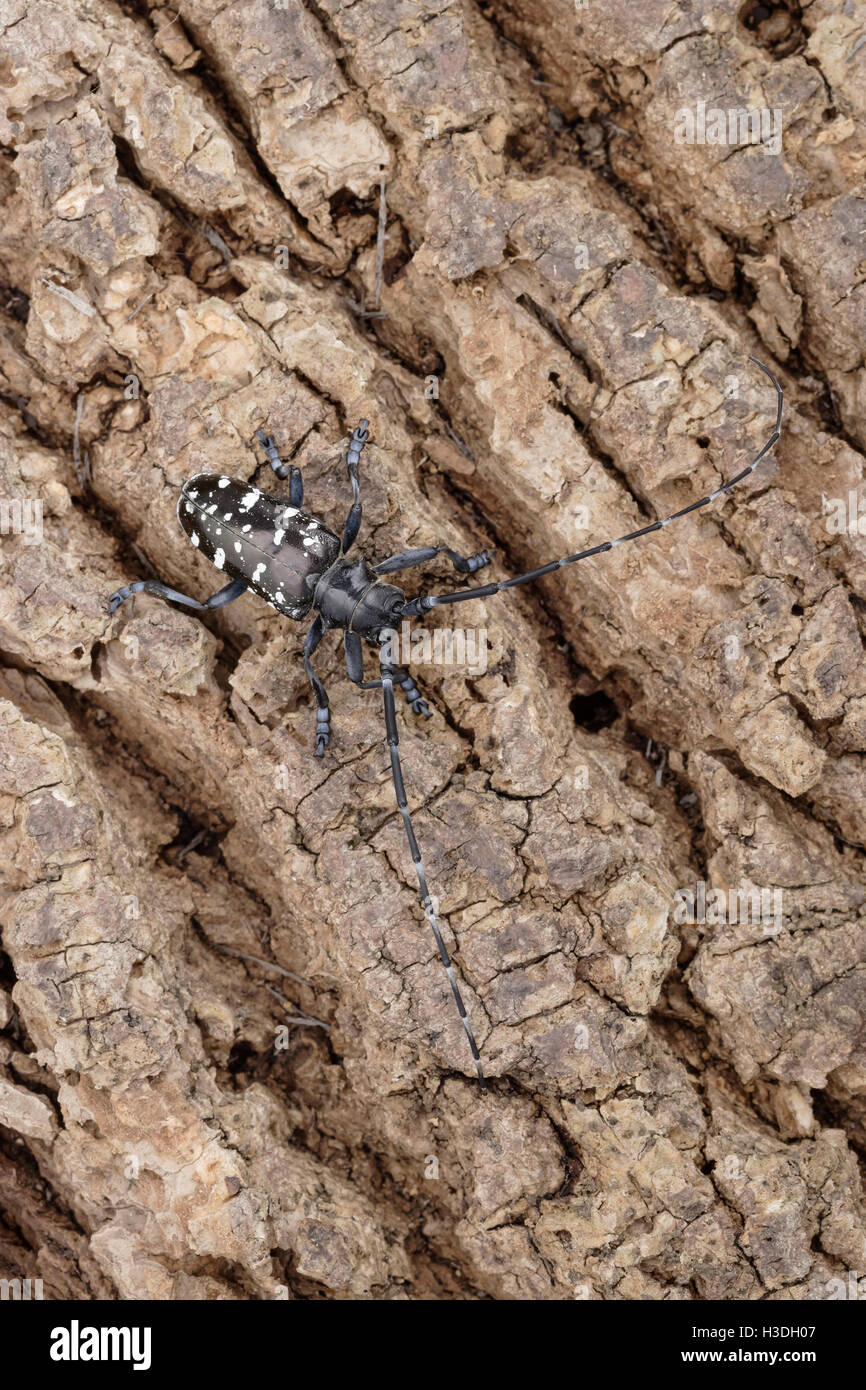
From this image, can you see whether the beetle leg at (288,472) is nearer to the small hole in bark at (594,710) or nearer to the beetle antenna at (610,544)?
the beetle antenna at (610,544)

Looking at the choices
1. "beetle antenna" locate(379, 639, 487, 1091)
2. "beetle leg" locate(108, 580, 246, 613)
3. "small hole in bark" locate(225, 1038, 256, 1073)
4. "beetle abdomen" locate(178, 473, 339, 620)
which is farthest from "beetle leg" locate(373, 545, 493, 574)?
"small hole in bark" locate(225, 1038, 256, 1073)

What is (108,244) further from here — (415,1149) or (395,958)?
(415,1149)

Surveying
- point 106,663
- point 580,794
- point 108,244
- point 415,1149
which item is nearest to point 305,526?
point 106,663

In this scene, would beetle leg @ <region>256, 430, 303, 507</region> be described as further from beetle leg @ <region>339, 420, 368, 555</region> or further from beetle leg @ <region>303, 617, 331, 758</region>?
beetle leg @ <region>303, 617, 331, 758</region>

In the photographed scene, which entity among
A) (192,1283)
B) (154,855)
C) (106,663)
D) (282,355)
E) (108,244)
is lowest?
(192,1283)

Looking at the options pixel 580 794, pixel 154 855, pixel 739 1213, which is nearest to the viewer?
pixel 739 1213

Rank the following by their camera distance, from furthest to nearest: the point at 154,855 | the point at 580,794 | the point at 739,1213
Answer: the point at 154,855
the point at 580,794
the point at 739,1213

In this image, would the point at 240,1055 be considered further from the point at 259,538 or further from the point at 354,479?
the point at 354,479

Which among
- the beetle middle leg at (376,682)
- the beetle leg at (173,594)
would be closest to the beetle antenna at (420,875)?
the beetle middle leg at (376,682)

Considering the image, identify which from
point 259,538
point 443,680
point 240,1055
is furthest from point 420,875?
point 259,538
